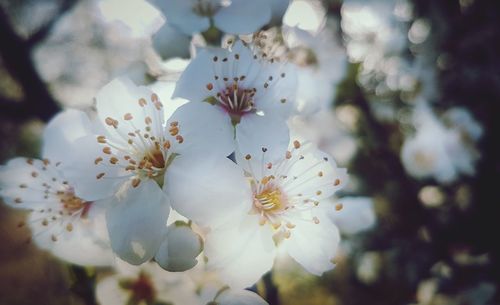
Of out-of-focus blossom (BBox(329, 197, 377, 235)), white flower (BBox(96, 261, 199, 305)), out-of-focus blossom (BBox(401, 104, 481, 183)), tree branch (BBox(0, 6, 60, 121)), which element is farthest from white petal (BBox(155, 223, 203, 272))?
out-of-focus blossom (BBox(401, 104, 481, 183))

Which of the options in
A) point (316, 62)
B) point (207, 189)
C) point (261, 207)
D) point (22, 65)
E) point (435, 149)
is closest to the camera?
point (207, 189)

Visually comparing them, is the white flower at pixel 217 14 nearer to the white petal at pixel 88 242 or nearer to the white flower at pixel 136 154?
the white flower at pixel 136 154

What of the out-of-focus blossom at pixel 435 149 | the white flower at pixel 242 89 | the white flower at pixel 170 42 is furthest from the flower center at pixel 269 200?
the out-of-focus blossom at pixel 435 149

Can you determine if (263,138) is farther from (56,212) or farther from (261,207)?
(56,212)

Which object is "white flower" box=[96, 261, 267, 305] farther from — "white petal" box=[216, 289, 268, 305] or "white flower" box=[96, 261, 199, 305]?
"white petal" box=[216, 289, 268, 305]

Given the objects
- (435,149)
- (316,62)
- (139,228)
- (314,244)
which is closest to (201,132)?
(139,228)

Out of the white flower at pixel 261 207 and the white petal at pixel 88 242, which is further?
the white petal at pixel 88 242

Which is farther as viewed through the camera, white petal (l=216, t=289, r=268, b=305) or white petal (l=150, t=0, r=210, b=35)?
white petal (l=150, t=0, r=210, b=35)
